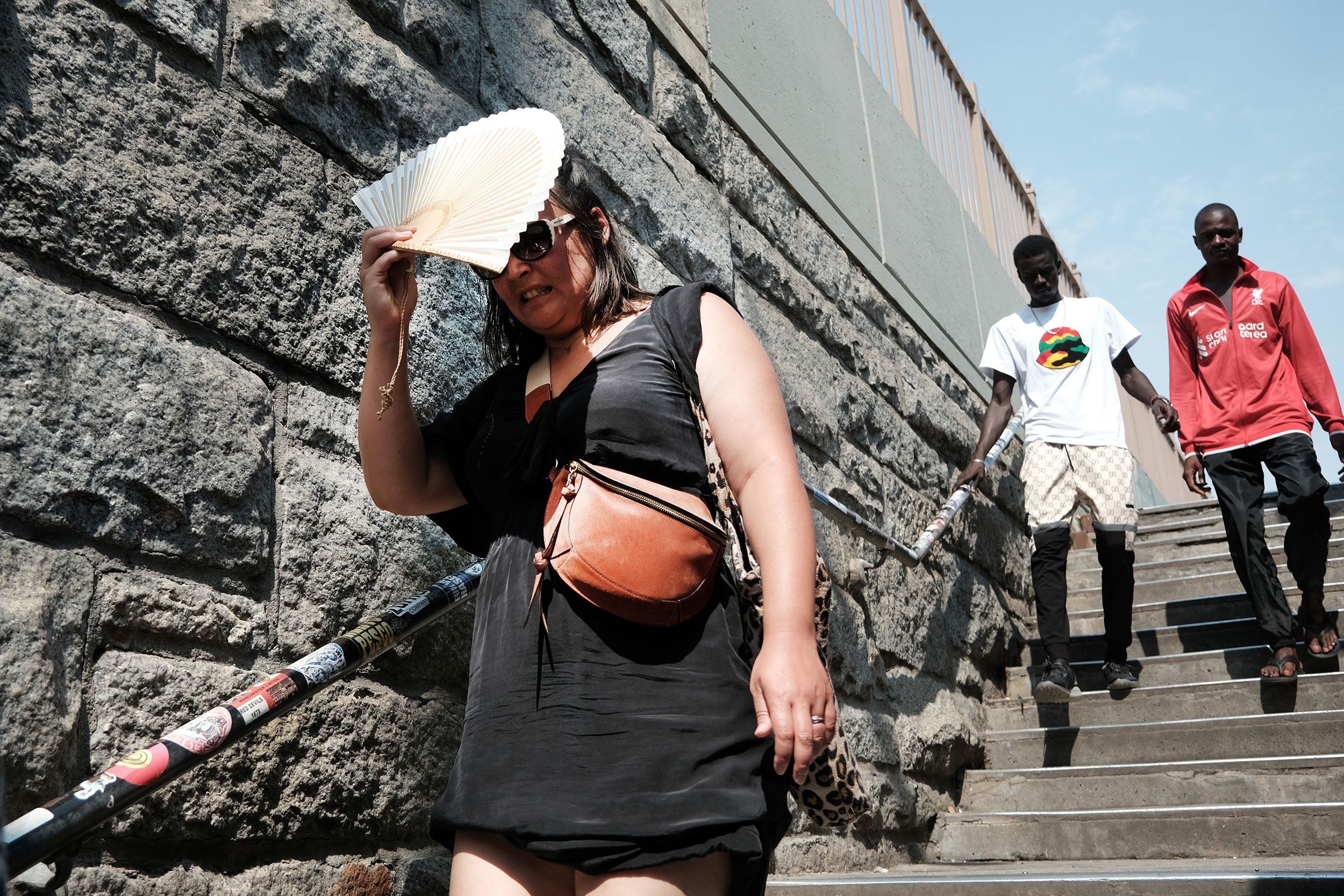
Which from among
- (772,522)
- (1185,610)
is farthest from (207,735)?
(1185,610)

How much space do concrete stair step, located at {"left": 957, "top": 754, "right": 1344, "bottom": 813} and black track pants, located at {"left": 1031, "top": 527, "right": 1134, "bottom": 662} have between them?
551 mm

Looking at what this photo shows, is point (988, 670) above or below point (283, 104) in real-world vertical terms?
below

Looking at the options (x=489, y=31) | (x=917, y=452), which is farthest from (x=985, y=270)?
(x=489, y=31)

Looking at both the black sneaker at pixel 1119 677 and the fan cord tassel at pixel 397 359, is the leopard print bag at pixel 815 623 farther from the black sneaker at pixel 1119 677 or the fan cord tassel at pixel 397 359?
the black sneaker at pixel 1119 677

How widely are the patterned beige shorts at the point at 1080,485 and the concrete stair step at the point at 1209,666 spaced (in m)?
0.59

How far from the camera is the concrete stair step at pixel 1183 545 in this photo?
238 inches

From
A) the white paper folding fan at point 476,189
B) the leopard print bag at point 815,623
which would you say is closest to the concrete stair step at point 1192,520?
the leopard print bag at point 815,623

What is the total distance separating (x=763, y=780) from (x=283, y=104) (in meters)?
1.36

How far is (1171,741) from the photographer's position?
4.21 m

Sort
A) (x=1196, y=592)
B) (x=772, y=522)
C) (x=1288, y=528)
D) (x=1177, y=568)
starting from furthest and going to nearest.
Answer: (x=1177, y=568), (x=1196, y=592), (x=1288, y=528), (x=772, y=522)

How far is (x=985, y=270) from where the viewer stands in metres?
7.19

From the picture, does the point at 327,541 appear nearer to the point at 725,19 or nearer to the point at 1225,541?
the point at 725,19

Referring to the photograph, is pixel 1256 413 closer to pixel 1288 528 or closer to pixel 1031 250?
pixel 1288 528

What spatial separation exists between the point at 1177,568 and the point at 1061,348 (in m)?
1.55
